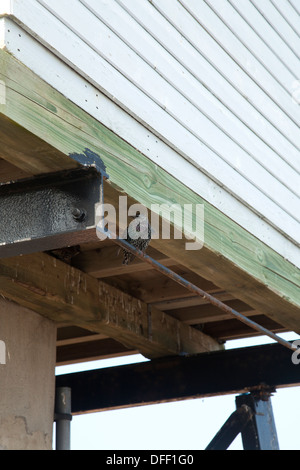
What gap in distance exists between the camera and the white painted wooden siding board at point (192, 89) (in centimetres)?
265

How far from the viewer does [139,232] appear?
8.23 feet

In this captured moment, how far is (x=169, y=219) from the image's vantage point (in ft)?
8.82

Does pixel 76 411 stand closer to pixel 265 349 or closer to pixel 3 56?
pixel 265 349

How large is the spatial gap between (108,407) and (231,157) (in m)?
2.05

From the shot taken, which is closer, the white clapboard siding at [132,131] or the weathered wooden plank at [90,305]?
the white clapboard siding at [132,131]

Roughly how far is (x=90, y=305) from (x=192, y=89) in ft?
4.09

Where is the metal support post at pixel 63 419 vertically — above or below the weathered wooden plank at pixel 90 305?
below

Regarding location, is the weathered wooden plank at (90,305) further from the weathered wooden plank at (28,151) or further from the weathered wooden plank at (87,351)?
the weathered wooden plank at (28,151)

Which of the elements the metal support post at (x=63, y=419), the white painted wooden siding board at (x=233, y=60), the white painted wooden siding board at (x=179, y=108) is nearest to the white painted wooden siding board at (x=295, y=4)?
the white painted wooden siding board at (x=233, y=60)

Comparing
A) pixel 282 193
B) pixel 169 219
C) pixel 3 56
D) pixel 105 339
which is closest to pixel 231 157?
pixel 282 193

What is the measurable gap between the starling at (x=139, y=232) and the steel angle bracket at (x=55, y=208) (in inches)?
9.6

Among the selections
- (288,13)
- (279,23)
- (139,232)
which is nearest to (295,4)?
(288,13)

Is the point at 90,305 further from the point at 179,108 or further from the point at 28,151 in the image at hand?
the point at 28,151

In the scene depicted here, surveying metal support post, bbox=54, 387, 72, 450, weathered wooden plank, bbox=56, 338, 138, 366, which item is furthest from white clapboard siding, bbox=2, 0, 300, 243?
weathered wooden plank, bbox=56, 338, 138, 366
